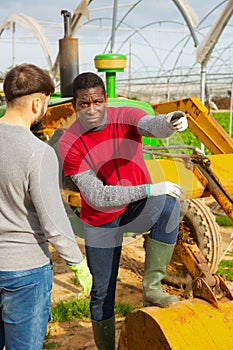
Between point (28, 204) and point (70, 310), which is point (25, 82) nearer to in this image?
point (28, 204)

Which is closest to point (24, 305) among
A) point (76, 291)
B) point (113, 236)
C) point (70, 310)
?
point (113, 236)

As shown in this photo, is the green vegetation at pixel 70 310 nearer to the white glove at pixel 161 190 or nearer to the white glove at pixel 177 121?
the white glove at pixel 161 190

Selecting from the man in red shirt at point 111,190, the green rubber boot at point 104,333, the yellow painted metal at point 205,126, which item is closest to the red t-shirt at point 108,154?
the man in red shirt at point 111,190

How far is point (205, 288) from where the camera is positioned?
2148 millimetres

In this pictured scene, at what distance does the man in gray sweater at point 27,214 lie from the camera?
1.78m

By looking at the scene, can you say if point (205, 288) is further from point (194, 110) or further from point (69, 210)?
point (194, 110)

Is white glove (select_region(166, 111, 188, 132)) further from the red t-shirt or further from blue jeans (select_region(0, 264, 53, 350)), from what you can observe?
blue jeans (select_region(0, 264, 53, 350))

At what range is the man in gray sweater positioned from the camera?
178 cm

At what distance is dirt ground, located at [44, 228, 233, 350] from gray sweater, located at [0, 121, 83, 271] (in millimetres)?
1470

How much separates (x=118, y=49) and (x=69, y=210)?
20937 mm

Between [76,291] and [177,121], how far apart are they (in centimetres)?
216

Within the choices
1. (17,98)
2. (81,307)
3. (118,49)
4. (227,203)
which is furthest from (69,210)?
(118,49)

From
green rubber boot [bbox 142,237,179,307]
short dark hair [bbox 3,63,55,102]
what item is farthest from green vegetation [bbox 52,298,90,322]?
short dark hair [bbox 3,63,55,102]

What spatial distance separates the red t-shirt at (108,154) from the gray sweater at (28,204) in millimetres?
588
